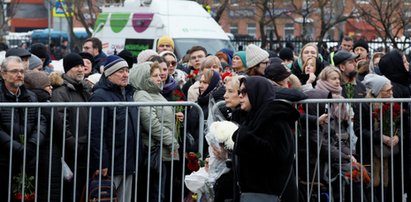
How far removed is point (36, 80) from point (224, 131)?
2338mm

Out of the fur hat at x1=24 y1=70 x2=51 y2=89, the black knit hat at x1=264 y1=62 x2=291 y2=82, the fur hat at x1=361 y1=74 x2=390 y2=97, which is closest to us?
the black knit hat at x1=264 y1=62 x2=291 y2=82

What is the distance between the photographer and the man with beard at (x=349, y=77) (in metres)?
10.5

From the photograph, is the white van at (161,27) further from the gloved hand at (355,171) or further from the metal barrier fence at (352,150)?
the gloved hand at (355,171)

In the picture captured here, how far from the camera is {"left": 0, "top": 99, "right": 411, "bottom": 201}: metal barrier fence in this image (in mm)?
8547

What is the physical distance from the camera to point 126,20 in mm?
23016

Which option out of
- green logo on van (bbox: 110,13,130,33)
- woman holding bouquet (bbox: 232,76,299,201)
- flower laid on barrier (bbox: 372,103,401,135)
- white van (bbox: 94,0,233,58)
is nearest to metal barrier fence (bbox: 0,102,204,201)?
woman holding bouquet (bbox: 232,76,299,201)

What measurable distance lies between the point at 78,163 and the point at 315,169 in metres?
2.21

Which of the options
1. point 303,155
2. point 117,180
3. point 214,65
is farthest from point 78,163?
point 214,65

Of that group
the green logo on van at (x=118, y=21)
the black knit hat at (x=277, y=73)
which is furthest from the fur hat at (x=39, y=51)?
the green logo on van at (x=118, y=21)

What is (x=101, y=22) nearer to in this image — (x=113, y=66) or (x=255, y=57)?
(x=255, y=57)

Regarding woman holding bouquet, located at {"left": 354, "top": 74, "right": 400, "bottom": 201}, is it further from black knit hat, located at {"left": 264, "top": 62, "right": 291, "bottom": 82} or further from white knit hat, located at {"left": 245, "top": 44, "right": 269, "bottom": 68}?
white knit hat, located at {"left": 245, "top": 44, "right": 269, "bottom": 68}

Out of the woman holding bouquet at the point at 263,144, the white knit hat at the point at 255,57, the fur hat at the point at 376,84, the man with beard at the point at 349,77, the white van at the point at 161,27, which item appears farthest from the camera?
the white van at the point at 161,27

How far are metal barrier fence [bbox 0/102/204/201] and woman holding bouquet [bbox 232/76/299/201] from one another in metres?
1.18

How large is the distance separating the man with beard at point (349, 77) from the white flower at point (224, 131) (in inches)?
101
